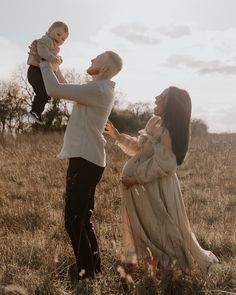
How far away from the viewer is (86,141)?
371 cm

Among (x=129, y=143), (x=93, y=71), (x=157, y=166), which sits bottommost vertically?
(x=157, y=166)

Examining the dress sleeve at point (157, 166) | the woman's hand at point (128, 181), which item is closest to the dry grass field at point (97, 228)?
the woman's hand at point (128, 181)

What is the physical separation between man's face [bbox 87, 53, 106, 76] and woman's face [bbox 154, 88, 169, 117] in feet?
1.87

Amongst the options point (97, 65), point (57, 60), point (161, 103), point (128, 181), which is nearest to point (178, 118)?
point (161, 103)

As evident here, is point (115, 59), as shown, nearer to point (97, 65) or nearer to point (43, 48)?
point (97, 65)

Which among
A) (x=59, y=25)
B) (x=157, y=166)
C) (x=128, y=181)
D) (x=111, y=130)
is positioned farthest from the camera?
(x=111, y=130)

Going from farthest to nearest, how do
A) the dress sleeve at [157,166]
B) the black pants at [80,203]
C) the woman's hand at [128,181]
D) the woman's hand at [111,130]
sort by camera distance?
the woman's hand at [111,130]
the woman's hand at [128,181]
the dress sleeve at [157,166]
the black pants at [80,203]

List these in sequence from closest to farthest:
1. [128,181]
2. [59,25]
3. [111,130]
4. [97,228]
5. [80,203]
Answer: [59,25], [80,203], [128,181], [111,130], [97,228]

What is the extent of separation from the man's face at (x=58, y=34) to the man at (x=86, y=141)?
0.35 meters

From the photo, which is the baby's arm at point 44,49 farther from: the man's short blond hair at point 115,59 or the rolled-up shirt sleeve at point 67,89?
the man's short blond hair at point 115,59

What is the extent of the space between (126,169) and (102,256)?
3.31 feet

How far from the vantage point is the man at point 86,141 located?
3.69 m

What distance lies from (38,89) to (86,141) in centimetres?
54

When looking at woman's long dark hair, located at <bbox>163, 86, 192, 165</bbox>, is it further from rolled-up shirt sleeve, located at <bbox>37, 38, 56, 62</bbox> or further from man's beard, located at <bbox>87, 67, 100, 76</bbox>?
rolled-up shirt sleeve, located at <bbox>37, 38, 56, 62</bbox>
